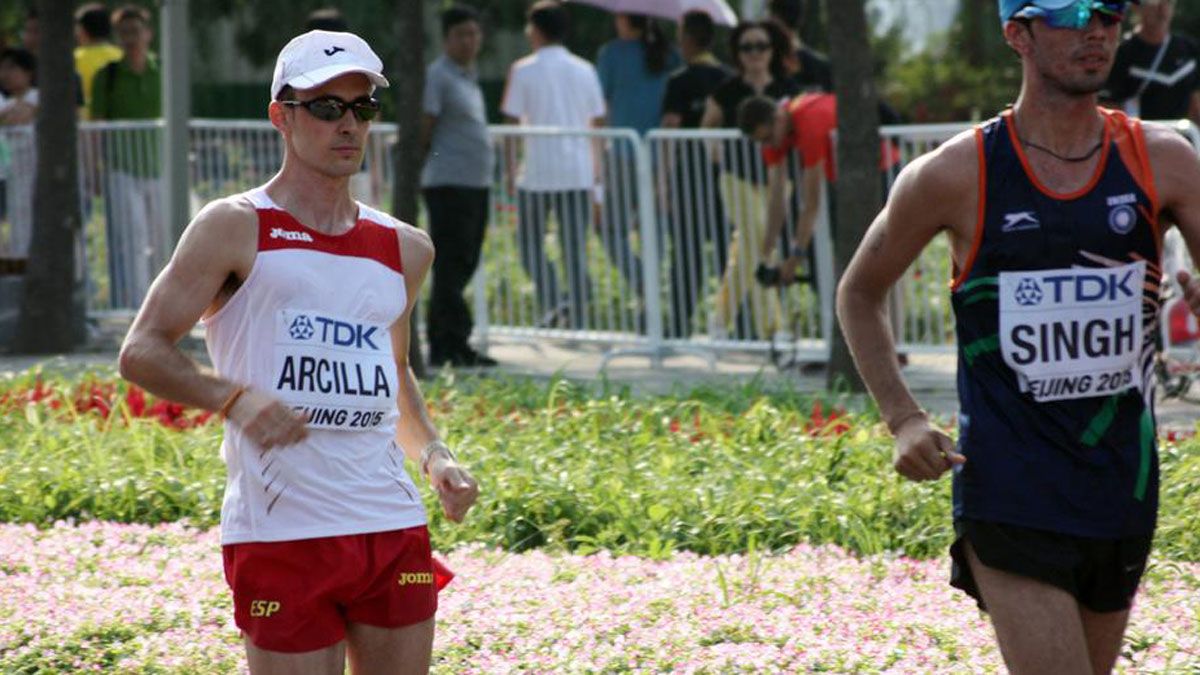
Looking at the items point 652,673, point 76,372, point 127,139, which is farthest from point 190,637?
point 127,139

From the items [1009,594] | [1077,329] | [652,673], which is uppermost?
[1077,329]

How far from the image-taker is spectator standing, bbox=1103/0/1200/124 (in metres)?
12.7

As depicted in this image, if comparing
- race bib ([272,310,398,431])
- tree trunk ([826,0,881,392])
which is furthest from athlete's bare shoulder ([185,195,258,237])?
tree trunk ([826,0,881,392])

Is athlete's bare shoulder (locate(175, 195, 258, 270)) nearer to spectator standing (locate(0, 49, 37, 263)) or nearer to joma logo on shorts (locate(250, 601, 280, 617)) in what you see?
joma logo on shorts (locate(250, 601, 280, 617))

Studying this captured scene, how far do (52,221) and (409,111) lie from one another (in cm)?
292

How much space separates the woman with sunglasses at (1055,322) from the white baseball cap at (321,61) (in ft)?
3.70

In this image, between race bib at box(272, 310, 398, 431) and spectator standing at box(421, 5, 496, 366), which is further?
spectator standing at box(421, 5, 496, 366)

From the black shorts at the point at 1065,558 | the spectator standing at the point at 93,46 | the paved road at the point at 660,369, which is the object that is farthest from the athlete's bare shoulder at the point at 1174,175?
the spectator standing at the point at 93,46

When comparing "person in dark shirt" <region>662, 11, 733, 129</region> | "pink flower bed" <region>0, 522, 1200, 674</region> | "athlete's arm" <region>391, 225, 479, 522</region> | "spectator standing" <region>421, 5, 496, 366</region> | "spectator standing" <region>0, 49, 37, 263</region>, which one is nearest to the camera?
"athlete's arm" <region>391, 225, 479, 522</region>

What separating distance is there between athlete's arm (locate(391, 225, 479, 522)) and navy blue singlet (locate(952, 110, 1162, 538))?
1.09 meters

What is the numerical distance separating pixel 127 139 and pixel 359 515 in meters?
10.8

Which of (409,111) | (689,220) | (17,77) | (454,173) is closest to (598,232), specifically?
(689,220)

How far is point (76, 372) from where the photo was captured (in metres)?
11.6

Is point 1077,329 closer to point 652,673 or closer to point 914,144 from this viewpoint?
point 652,673
